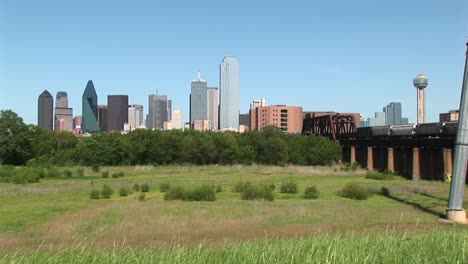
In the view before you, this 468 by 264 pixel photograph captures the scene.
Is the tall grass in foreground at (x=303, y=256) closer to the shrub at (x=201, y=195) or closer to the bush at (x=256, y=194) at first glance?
the shrub at (x=201, y=195)

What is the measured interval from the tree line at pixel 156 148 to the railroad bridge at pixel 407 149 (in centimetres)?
750

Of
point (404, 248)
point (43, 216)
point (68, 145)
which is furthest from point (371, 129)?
point (404, 248)

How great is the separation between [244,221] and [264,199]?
1464 centimetres

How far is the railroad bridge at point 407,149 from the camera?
81.0m

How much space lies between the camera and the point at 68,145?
5103 inches

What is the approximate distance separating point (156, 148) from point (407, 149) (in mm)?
51747

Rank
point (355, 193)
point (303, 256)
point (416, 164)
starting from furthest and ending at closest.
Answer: point (416, 164), point (355, 193), point (303, 256)

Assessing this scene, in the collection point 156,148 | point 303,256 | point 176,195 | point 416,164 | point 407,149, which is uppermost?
point 407,149

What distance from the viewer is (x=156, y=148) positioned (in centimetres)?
11625

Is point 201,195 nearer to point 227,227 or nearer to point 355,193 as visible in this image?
point 355,193

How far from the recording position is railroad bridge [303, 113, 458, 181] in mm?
81000

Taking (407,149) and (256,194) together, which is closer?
(256,194)

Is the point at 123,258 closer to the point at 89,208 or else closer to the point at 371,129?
the point at 89,208

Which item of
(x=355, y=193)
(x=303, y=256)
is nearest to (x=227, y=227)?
(x=303, y=256)
